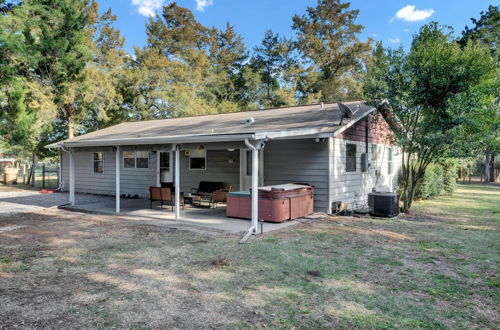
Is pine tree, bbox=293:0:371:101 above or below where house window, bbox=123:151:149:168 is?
above

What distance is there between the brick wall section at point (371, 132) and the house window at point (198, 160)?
5.26 meters

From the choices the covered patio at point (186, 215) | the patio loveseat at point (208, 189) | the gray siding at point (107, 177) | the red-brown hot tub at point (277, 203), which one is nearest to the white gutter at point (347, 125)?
the red-brown hot tub at point (277, 203)

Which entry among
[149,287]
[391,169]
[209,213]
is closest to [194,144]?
[209,213]

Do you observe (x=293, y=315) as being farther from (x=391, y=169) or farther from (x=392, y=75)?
(x=391, y=169)

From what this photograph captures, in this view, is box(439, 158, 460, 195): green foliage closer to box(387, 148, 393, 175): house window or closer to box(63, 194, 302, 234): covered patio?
box(387, 148, 393, 175): house window

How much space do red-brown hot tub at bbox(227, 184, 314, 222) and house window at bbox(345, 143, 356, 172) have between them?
1.89 meters

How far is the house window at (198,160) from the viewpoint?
1295 centimetres

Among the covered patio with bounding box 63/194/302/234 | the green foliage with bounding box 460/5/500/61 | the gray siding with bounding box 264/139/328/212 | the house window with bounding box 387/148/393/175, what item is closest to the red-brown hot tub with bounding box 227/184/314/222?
the covered patio with bounding box 63/194/302/234

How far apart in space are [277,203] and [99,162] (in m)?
10.5

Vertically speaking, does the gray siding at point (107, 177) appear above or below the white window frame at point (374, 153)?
below

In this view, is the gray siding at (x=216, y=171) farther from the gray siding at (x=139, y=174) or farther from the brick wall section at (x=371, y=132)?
the brick wall section at (x=371, y=132)

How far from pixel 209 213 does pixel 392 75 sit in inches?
262

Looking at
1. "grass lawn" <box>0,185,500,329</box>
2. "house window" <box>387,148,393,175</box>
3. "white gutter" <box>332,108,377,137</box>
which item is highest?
"white gutter" <box>332,108,377,137</box>

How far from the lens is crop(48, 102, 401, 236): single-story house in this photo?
867cm
